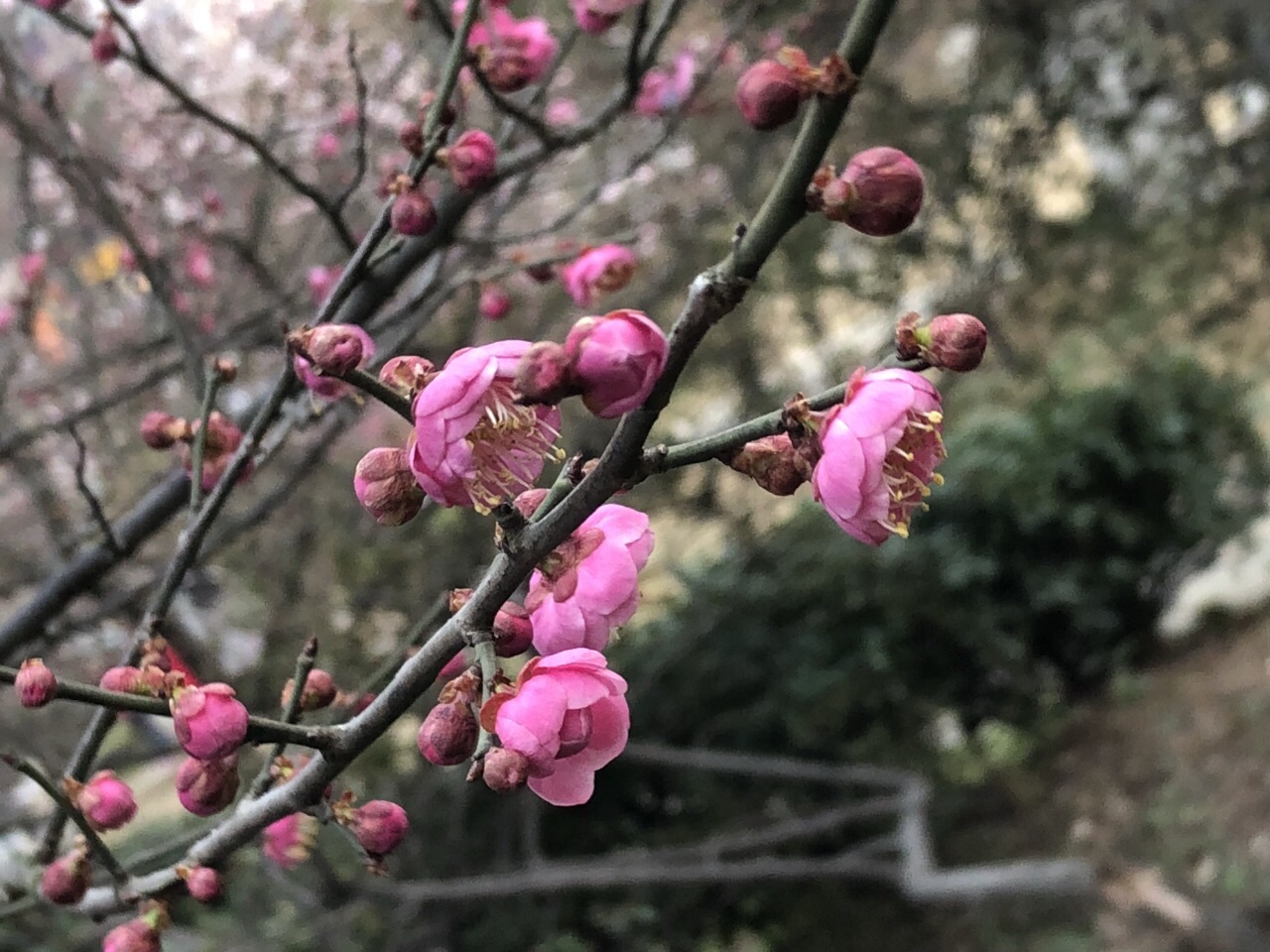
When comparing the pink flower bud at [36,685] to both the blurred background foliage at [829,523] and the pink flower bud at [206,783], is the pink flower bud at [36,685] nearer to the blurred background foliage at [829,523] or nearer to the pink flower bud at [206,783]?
the pink flower bud at [206,783]

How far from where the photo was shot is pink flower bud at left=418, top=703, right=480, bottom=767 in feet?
1.58

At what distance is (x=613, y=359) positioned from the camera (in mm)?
373

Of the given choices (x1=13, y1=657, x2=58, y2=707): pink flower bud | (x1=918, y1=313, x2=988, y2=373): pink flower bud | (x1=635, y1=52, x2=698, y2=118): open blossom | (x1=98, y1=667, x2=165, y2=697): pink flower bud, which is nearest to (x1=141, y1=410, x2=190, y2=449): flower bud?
(x1=98, y1=667, x2=165, y2=697): pink flower bud

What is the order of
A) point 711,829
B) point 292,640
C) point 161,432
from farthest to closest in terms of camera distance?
point 711,829, point 292,640, point 161,432

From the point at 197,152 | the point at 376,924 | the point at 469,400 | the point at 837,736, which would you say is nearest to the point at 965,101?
the point at 837,736

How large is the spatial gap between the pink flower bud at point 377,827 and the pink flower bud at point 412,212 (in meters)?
0.45

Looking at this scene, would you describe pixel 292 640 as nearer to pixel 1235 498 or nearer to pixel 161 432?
pixel 161 432

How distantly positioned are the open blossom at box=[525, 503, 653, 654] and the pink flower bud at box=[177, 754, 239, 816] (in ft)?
0.80

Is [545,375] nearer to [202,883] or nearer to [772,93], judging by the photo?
[772,93]

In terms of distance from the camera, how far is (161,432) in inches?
33.2

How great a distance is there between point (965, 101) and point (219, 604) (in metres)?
3.01

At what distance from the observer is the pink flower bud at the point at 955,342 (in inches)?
17.1

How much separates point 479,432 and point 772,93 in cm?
21

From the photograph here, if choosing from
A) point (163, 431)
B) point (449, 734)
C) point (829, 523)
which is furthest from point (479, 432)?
point (829, 523)
